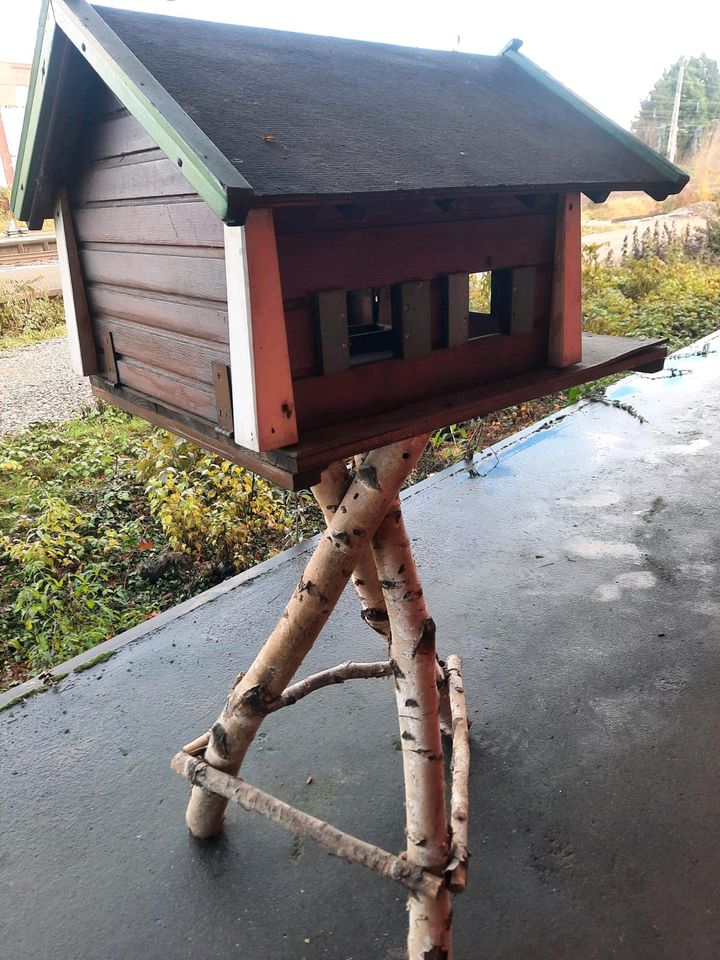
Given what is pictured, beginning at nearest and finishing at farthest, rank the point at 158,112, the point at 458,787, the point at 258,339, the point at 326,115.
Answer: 1. the point at 158,112
2. the point at 258,339
3. the point at 326,115
4. the point at 458,787

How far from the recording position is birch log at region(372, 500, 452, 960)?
1.86 m

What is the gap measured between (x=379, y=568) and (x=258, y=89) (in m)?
1.12

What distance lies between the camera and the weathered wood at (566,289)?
190cm

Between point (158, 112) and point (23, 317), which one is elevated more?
point (158, 112)

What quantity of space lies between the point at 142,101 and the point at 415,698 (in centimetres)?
146

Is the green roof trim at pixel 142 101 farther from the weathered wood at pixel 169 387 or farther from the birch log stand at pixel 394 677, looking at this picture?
the birch log stand at pixel 394 677

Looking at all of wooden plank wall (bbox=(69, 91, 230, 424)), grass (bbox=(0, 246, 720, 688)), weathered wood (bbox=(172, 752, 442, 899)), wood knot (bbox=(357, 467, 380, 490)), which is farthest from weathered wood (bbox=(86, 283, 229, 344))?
grass (bbox=(0, 246, 720, 688))

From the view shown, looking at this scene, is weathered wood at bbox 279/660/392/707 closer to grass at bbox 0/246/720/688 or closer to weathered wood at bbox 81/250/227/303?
weathered wood at bbox 81/250/227/303

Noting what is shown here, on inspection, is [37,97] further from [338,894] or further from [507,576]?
[507,576]

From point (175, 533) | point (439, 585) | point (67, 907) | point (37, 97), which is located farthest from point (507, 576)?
point (37, 97)

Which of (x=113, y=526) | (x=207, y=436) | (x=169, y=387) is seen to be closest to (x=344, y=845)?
(x=207, y=436)

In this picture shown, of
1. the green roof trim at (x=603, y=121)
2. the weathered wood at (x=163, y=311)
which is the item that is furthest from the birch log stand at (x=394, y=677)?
the green roof trim at (x=603, y=121)

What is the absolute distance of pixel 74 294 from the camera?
201 centimetres

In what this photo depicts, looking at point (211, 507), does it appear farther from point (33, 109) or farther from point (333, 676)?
point (33, 109)
